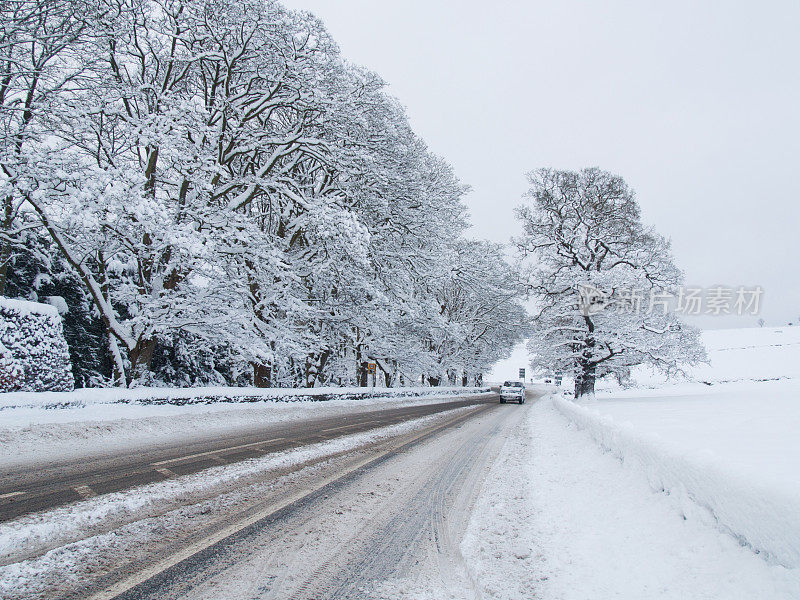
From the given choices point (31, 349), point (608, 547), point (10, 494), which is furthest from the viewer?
point (31, 349)

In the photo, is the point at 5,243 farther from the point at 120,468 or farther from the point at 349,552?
the point at 349,552

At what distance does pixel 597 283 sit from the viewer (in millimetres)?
19891

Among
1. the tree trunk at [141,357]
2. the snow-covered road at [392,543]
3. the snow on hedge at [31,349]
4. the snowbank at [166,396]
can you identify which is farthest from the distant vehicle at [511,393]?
the snow-covered road at [392,543]

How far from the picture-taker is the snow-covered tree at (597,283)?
62.7 feet

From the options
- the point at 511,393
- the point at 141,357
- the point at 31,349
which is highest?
the point at 31,349

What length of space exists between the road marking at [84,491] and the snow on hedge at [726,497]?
535 cm

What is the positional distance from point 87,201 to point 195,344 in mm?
Result: 8340

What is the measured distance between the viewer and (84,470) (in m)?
5.52

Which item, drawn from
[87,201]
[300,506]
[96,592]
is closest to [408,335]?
[87,201]

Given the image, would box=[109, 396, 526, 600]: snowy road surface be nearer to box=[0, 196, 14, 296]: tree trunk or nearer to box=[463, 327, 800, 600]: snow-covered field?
box=[463, 327, 800, 600]: snow-covered field

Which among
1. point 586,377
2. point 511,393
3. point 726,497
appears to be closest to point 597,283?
point 586,377

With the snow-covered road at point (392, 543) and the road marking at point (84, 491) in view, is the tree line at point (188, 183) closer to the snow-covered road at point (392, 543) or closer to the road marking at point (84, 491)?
the road marking at point (84, 491)

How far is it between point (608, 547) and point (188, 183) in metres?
15.9

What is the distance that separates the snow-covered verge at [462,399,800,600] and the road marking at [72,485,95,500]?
3643 mm
